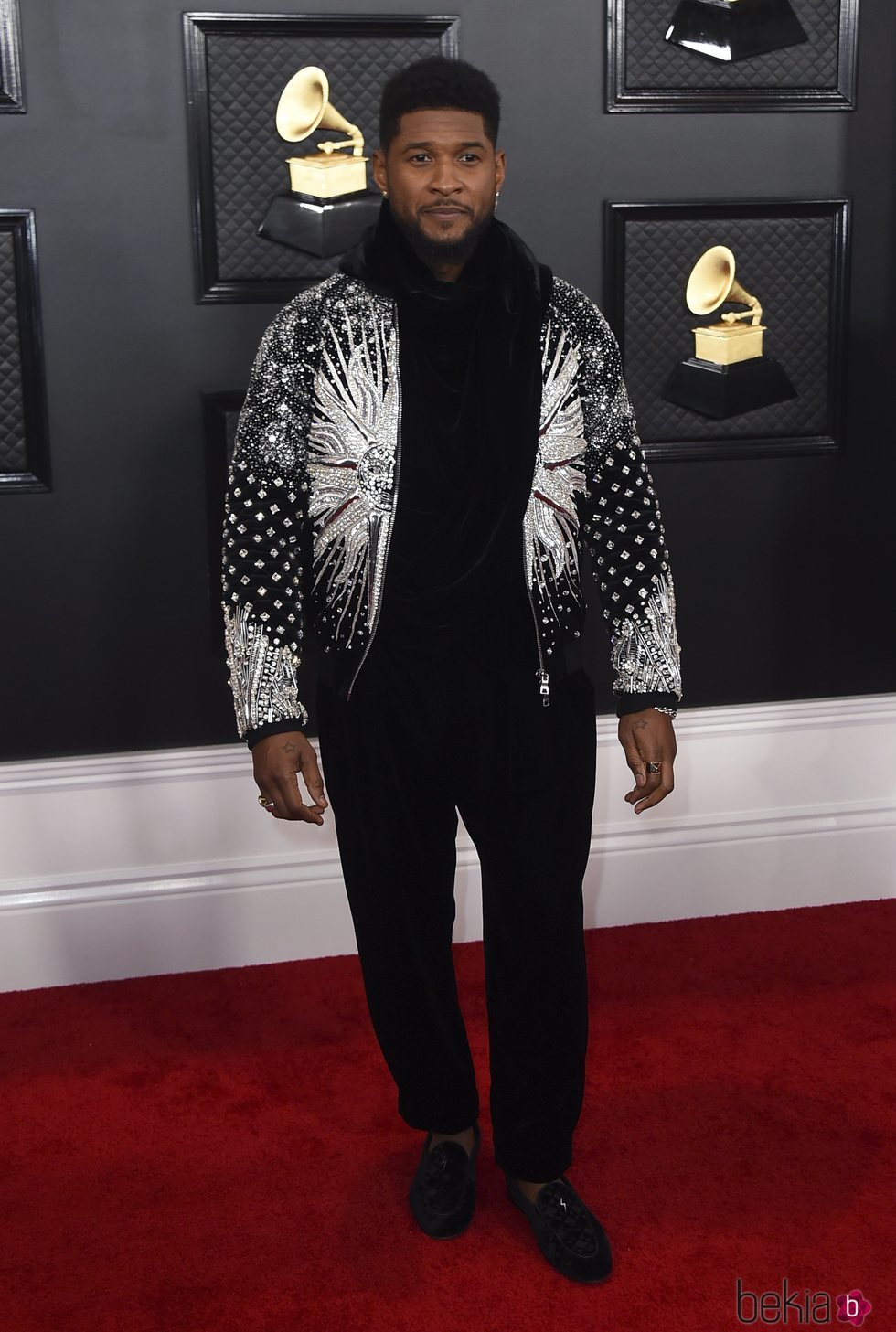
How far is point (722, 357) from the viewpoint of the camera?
2736mm

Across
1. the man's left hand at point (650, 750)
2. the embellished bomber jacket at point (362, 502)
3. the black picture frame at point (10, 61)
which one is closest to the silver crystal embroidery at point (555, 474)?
the embellished bomber jacket at point (362, 502)

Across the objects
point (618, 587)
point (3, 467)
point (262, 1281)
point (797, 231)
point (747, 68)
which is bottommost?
point (262, 1281)

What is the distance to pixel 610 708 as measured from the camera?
2.96m

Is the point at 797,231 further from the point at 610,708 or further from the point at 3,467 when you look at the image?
the point at 3,467

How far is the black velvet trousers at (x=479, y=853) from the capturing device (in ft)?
6.06

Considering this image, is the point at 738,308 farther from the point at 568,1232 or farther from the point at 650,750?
the point at 568,1232

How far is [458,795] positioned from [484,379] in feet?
1.93

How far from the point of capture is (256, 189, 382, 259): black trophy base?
8.27 feet

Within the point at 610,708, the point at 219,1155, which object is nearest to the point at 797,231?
the point at 610,708

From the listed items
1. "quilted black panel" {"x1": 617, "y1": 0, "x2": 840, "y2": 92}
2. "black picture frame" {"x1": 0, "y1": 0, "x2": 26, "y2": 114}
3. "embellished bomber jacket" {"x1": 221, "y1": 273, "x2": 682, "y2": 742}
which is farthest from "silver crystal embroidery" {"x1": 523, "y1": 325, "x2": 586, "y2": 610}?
"black picture frame" {"x1": 0, "y1": 0, "x2": 26, "y2": 114}

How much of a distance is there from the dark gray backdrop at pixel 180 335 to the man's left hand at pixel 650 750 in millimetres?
980

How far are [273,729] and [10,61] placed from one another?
1445mm

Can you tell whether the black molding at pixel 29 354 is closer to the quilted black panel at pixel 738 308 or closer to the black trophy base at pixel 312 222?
the black trophy base at pixel 312 222

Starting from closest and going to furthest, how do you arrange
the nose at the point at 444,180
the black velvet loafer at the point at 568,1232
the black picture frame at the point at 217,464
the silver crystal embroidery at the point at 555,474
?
the nose at the point at 444,180, the silver crystal embroidery at the point at 555,474, the black velvet loafer at the point at 568,1232, the black picture frame at the point at 217,464
